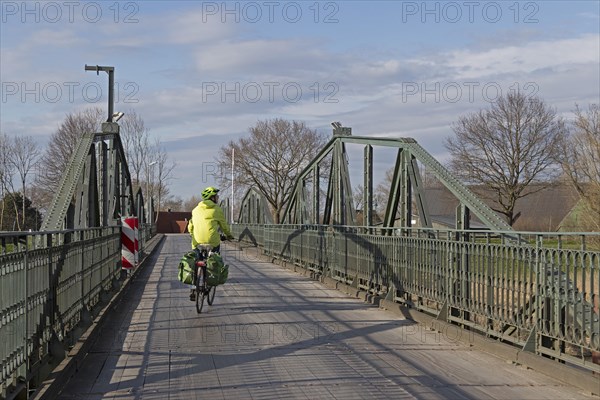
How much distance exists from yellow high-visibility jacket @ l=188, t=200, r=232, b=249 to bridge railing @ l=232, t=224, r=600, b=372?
2.93 meters

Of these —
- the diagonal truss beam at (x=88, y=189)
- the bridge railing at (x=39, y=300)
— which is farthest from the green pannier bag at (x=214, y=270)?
the diagonal truss beam at (x=88, y=189)

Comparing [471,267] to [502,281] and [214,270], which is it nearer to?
[502,281]

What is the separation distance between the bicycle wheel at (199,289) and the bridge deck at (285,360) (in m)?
0.18

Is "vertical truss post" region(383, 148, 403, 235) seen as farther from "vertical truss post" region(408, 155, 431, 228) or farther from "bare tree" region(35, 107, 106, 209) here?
"bare tree" region(35, 107, 106, 209)

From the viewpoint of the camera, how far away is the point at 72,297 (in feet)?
29.1

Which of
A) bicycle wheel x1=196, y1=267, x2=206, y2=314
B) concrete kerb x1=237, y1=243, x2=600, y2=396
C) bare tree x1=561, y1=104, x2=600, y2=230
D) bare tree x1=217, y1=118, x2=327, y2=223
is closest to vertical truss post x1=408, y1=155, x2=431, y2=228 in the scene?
concrete kerb x1=237, y1=243, x2=600, y2=396

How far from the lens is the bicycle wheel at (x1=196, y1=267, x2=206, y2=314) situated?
11.9 m

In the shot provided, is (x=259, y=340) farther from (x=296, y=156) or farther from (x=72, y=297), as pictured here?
(x=296, y=156)

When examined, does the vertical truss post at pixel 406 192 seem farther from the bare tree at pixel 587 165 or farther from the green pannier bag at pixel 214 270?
the bare tree at pixel 587 165

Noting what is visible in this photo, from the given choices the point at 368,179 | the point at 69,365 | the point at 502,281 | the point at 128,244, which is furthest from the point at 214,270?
the point at 368,179

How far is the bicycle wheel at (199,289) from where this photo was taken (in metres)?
11.9

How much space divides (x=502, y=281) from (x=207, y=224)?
17.2 feet

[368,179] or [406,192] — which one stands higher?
[368,179]

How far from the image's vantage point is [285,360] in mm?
8219
